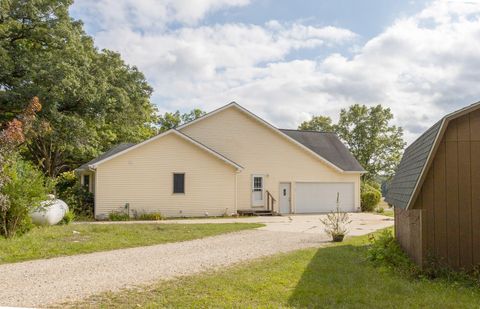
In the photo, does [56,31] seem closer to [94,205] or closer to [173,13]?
[94,205]

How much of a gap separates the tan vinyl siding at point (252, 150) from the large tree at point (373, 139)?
22.8 metres

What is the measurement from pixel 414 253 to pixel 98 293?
20.3 ft

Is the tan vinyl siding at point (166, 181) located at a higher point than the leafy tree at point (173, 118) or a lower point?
lower

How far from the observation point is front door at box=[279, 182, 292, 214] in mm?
27156

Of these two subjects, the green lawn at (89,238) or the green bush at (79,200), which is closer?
the green lawn at (89,238)

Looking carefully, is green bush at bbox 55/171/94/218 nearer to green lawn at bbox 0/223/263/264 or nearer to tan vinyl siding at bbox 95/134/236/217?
tan vinyl siding at bbox 95/134/236/217

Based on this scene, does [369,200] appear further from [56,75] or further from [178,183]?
[56,75]

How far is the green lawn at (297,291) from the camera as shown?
643cm

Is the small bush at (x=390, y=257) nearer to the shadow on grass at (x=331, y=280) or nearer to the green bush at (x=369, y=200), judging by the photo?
the shadow on grass at (x=331, y=280)

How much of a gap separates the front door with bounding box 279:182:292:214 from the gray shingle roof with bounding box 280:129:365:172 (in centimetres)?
412

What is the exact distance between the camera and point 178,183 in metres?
23.7

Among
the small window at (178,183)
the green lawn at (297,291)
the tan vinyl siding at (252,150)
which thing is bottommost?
the green lawn at (297,291)

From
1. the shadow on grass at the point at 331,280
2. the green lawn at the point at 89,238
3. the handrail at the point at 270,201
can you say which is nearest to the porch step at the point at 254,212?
the handrail at the point at 270,201

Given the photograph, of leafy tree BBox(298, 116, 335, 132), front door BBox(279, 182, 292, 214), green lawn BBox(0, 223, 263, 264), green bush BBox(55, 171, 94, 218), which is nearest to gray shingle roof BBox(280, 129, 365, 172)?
front door BBox(279, 182, 292, 214)
